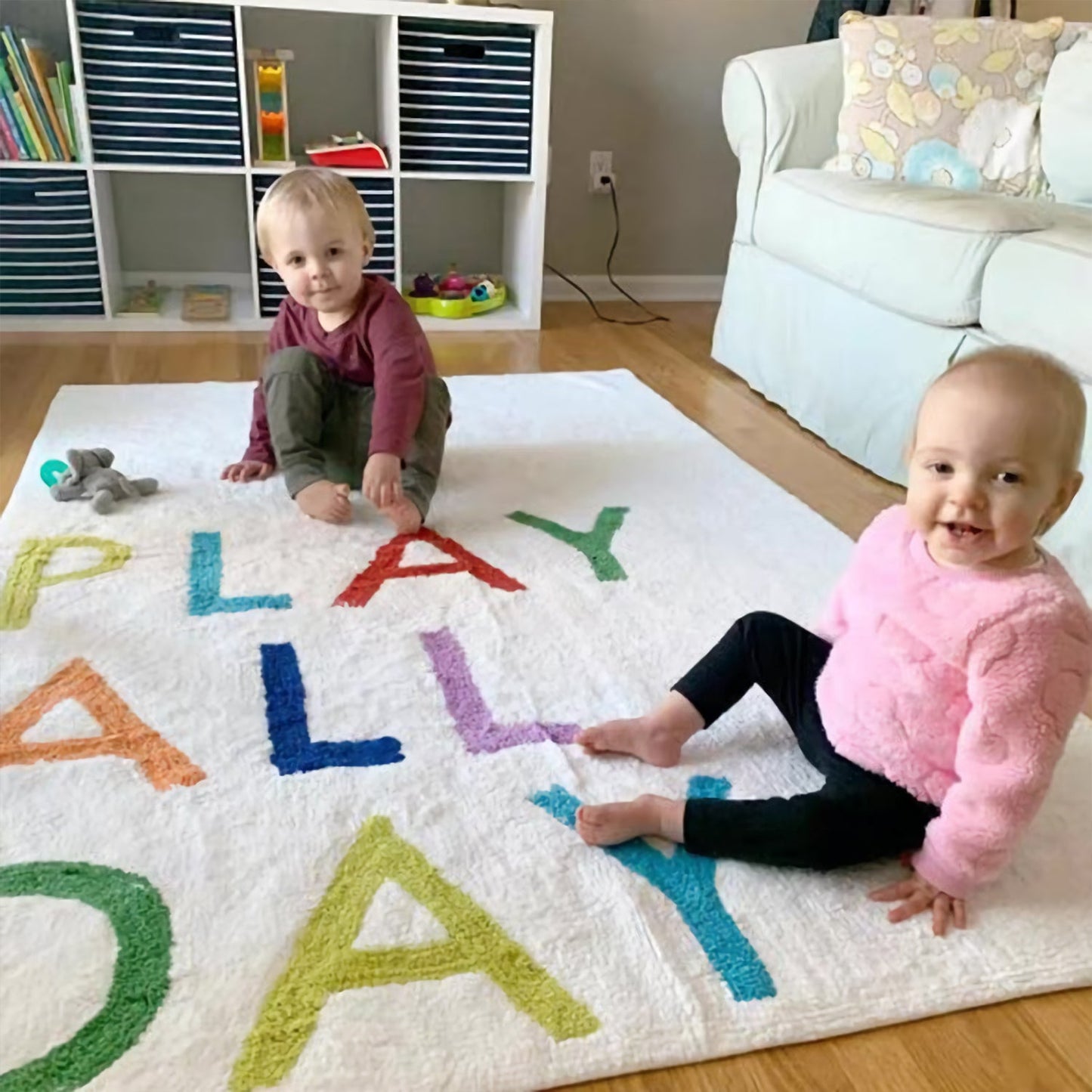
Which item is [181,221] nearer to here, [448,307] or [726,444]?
[448,307]

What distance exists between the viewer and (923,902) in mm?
879

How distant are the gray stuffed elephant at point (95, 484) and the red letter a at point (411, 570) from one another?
15.9 inches

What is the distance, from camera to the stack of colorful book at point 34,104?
2.34m

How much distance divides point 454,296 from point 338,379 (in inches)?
47.1

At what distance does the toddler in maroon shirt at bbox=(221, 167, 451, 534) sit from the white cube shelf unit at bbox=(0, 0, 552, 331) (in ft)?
2.88

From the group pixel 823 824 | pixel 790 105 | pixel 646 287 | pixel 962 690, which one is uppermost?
pixel 790 105

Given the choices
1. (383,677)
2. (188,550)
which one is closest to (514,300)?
(188,550)

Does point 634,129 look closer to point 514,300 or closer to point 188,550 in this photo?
point 514,300

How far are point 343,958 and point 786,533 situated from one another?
97cm

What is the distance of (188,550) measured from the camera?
1418 millimetres

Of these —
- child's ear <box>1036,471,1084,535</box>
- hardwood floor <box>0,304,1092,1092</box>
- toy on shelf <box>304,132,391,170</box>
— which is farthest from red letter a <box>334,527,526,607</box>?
toy on shelf <box>304,132,391,170</box>

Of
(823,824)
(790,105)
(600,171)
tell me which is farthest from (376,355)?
(600,171)

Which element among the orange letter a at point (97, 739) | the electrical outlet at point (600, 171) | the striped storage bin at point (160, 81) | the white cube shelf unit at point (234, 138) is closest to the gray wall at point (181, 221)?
the white cube shelf unit at point (234, 138)

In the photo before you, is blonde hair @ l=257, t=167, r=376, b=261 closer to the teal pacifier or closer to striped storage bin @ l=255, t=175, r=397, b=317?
the teal pacifier
